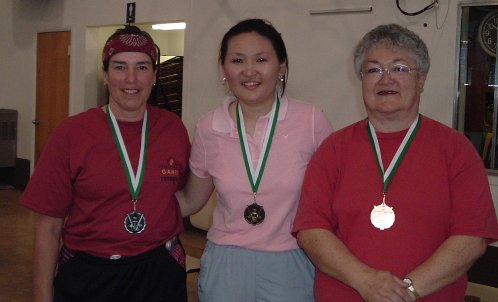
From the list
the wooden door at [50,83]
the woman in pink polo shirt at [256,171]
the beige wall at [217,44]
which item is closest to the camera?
the woman in pink polo shirt at [256,171]

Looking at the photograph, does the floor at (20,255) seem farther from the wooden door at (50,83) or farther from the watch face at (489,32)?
the watch face at (489,32)

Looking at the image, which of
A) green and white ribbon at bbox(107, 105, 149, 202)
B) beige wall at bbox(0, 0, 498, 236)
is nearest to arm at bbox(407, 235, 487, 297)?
green and white ribbon at bbox(107, 105, 149, 202)

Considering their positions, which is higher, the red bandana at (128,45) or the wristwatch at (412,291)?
the red bandana at (128,45)

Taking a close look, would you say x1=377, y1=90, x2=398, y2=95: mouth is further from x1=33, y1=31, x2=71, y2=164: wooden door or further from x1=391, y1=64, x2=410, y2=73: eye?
x1=33, y1=31, x2=71, y2=164: wooden door

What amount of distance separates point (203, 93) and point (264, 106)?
4.65 m

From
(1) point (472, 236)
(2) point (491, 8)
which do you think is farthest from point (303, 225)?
(2) point (491, 8)

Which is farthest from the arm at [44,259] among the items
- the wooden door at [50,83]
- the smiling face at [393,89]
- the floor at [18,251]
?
the wooden door at [50,83]

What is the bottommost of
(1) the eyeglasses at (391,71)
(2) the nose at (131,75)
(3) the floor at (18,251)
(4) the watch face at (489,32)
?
(3) the floor at (18,251)

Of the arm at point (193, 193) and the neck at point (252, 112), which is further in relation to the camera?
the arm at point (193, 193)

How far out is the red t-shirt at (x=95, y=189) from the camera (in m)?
1.99

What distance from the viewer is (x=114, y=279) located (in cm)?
200

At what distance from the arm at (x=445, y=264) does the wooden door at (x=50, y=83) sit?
25.6ft

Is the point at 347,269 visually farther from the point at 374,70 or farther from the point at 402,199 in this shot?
the point at 374,70

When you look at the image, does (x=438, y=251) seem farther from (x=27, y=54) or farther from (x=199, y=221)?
(x=27, y=54)
